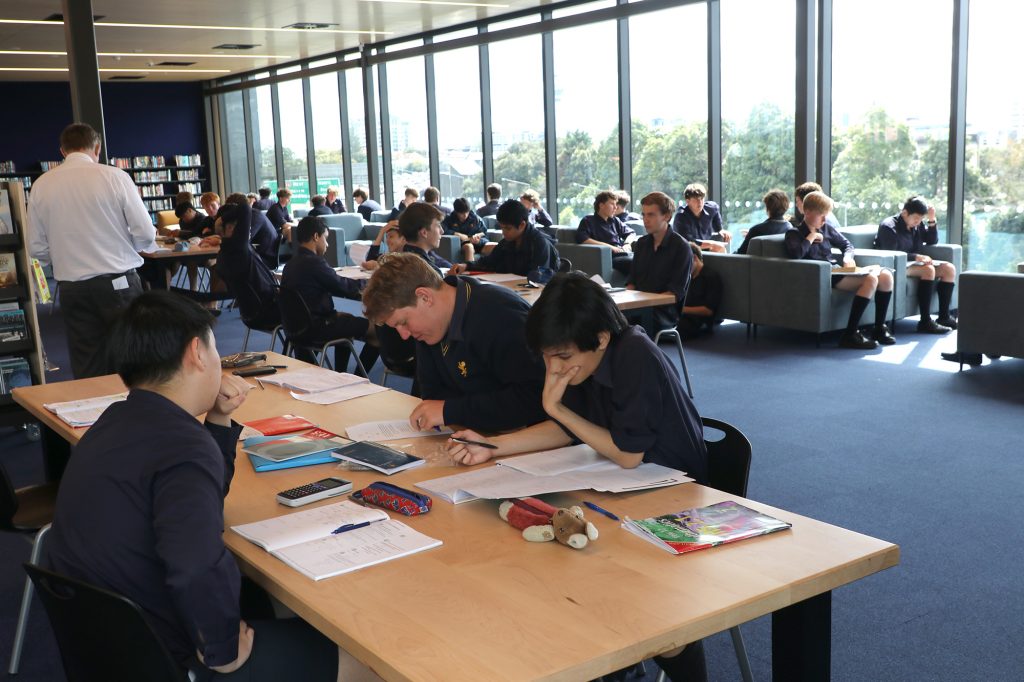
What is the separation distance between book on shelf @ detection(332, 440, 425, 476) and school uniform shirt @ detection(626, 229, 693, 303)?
382cm

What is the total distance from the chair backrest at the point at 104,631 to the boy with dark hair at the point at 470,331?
1245mm

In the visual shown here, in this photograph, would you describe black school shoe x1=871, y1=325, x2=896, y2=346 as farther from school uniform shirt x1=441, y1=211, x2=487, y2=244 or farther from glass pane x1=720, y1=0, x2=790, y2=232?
school uniform shirt x1=441, y1=211, x2=487, y2=244

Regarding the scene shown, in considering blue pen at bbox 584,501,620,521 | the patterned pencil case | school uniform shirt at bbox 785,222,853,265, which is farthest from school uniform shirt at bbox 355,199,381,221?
blue pen at bbox 584,501,620,521

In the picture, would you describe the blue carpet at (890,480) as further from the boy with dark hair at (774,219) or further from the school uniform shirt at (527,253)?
the school uniform shirt at (527,253)

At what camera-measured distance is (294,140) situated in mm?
17672

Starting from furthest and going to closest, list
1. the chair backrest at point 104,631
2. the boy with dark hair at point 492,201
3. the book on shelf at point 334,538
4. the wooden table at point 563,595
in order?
the boy with dark hair at point 492,201 < the book on shelf at point 334,538 < the chair backrest at point 104,631 < the wooden table at point 563,595

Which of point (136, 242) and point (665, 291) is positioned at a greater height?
point (136, 242)

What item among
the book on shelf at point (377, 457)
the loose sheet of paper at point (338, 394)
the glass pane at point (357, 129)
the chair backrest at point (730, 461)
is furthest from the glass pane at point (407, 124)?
the chair backrest at point (730, 461)

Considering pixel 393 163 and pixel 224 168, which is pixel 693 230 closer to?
pixel 393 163

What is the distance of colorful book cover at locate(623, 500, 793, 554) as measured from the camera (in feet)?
6.24

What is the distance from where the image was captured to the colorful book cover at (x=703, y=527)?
190 cm

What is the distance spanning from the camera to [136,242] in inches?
214

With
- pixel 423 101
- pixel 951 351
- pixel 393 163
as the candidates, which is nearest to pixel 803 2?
pixel 951 351

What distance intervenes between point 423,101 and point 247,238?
7903 millimetres
